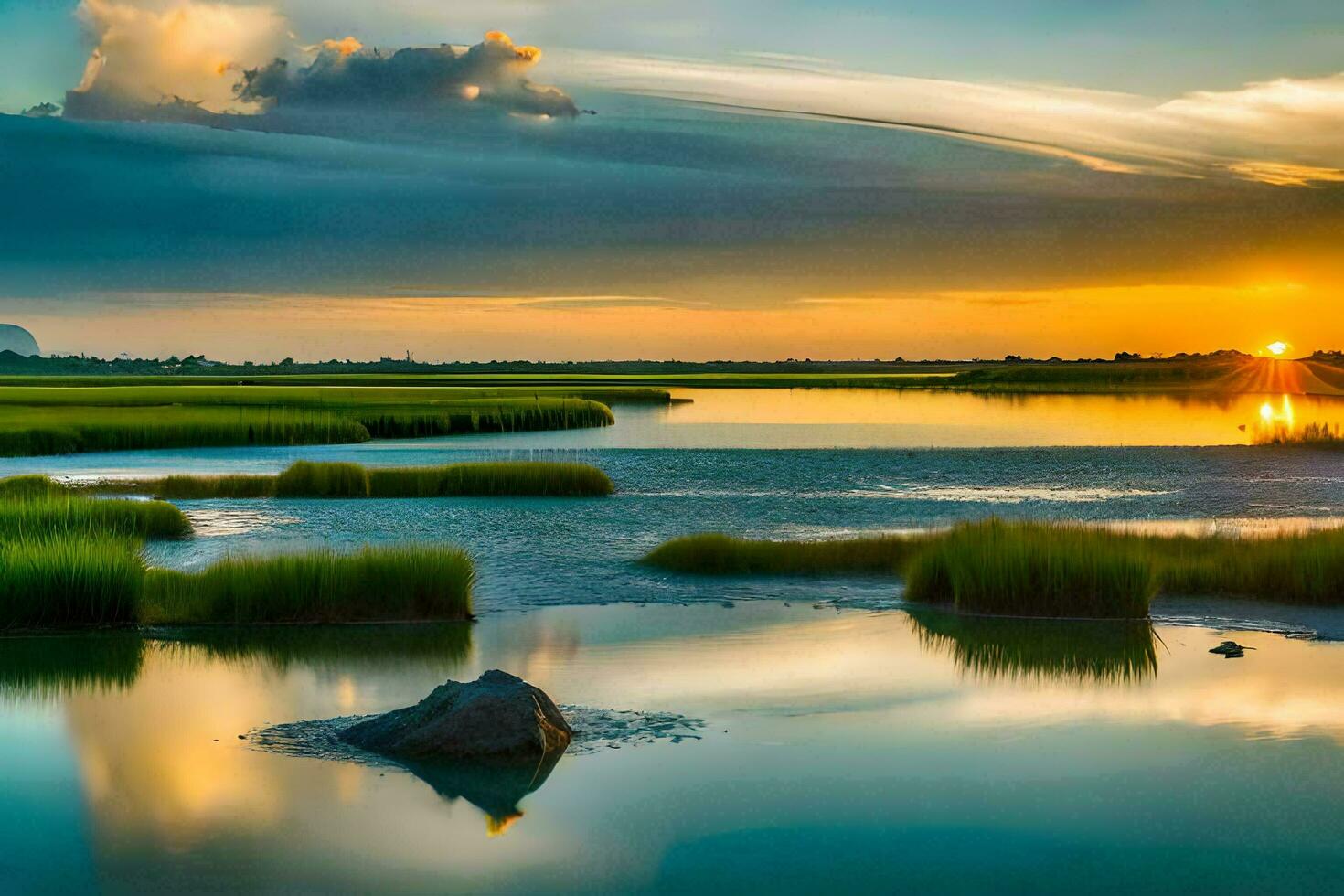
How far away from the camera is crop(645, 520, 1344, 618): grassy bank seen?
1689 cm

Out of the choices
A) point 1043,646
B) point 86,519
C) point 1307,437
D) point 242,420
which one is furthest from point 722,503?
point 1307,437

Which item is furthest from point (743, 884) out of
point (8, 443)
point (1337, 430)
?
point (1337, 430)

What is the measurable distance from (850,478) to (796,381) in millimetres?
135058

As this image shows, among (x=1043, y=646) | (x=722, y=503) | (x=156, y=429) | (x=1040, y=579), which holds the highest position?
(x=1040, y=579)

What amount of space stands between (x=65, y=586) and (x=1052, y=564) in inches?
469

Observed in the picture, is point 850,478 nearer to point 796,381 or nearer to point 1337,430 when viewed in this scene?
point 1337,430

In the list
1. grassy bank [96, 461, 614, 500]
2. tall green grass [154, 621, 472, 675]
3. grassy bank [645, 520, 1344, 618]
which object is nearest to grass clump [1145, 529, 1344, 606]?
grassy bank [645, 520, 1344, 618]

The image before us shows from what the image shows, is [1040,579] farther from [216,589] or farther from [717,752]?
[216,589]

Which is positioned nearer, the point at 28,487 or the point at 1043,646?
the point at 1043,646

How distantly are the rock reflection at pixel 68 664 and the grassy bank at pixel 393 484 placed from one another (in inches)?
682

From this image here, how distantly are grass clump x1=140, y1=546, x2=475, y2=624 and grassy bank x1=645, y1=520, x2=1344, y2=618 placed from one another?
5.36 m

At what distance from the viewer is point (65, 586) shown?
16094mm

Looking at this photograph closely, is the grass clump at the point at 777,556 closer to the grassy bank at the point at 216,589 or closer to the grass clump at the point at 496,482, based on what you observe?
the grassy bank at the point at 216,589

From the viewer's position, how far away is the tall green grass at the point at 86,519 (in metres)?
18.5
